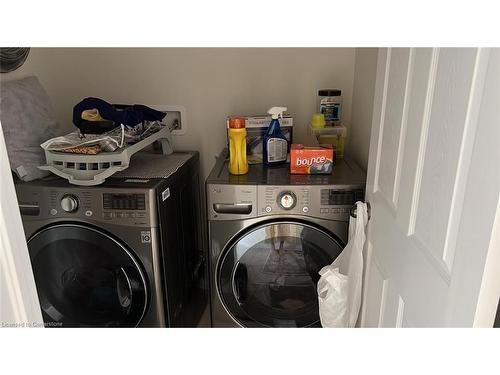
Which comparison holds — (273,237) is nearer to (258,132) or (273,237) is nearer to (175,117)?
(258,132)

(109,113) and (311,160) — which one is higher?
(109,113)

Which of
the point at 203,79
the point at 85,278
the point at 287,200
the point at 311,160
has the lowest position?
the point at 85,278

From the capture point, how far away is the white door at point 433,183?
1.97ft

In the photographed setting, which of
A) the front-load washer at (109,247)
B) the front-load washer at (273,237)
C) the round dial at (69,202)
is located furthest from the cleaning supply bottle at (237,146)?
the round dial at (69,202)

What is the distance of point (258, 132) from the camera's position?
6.07 feet

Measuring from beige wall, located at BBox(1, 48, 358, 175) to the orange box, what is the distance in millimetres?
359

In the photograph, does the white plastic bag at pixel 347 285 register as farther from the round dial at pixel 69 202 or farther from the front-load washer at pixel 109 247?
the round dial at pixel 69 202

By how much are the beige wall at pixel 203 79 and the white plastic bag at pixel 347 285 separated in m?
0.77

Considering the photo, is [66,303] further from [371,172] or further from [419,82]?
[419,82]

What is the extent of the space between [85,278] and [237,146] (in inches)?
35.0

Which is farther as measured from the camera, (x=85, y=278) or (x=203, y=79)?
(x=203, y=79)

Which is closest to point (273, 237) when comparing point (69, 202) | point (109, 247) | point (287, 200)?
point (287, 200)
